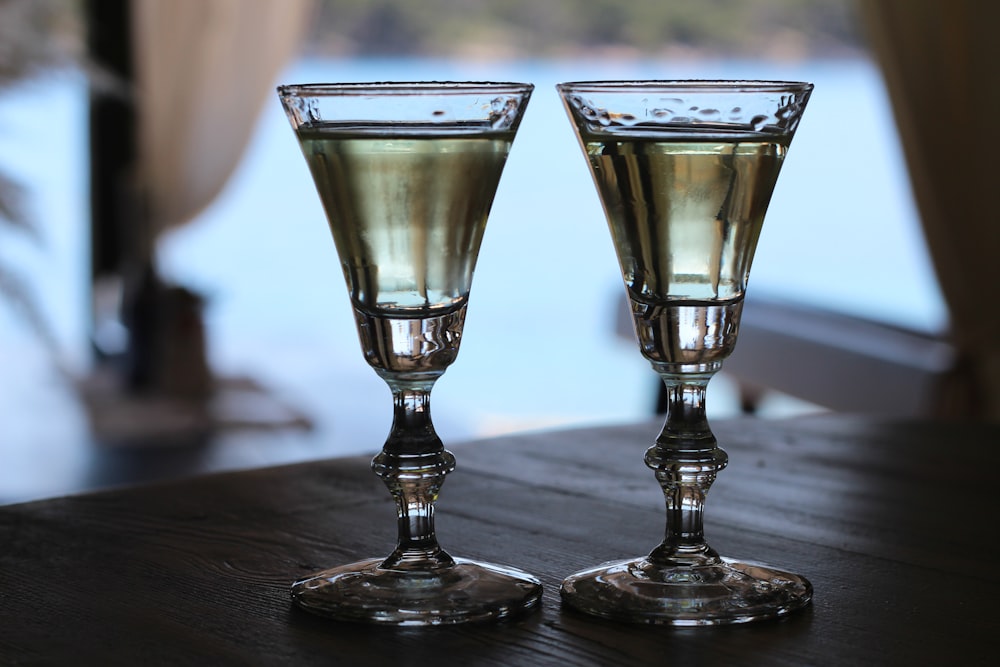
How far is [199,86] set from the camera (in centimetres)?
403

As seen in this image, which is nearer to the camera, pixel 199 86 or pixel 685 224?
pixel 685 224

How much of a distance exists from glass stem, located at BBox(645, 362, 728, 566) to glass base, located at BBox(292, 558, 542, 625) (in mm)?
73

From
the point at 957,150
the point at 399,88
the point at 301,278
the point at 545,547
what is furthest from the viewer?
the point at 301,278

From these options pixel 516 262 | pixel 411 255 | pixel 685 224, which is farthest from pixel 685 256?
pixel 516 262

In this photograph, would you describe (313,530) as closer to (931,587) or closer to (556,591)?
(556,591)

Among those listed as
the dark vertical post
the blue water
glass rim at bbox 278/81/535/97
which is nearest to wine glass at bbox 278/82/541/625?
glass rim at bbox 278/81/535/97

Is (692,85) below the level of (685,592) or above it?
above

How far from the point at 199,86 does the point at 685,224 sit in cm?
360

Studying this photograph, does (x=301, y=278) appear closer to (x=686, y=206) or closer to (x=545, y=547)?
(x=545, y=547)

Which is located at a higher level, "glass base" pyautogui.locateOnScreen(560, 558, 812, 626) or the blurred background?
the blurred background

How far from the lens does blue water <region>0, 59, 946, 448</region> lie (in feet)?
13.0

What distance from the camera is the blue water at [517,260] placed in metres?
3.95

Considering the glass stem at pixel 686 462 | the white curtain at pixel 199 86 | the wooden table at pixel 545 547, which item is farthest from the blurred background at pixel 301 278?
the glass stem at pixel 686 462

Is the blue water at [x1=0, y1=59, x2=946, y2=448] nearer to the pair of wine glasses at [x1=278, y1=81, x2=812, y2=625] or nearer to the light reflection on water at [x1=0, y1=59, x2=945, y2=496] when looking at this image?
the light reflection on water at [x1=0, y1=59, x2=945, y2=496]
